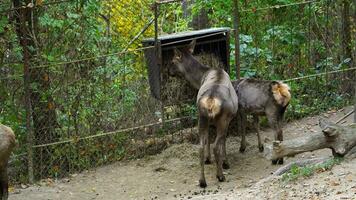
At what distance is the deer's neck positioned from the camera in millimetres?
12891

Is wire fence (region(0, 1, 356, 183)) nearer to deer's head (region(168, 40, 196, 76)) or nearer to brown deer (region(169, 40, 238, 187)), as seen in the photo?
deer's head (region(168, 40, 196, 76))

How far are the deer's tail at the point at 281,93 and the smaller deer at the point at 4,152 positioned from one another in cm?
405

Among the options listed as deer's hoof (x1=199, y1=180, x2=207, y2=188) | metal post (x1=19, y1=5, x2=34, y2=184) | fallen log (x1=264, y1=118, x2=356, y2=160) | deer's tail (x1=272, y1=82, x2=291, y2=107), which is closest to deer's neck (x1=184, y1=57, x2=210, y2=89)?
deer's tail (x1=272, y1=82, x2=291, y2=107)

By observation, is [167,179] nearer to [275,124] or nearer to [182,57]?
[275,124]

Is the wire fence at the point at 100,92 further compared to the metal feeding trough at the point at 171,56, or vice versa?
the metal feeding trough at the point at 171,56

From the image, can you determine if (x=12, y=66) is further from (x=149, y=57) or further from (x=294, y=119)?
(x=294, y=119)

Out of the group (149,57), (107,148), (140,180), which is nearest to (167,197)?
(140,180)

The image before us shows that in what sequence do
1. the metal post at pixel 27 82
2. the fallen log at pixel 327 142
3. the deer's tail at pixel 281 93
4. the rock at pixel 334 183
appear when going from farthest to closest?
1. the deer's tail at pixel 281 93
2. the metal post at pixel 27 82
3. the fallen log at pixel 327 142
4. the rock at pixel 334 183

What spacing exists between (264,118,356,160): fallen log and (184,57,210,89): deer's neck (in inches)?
130

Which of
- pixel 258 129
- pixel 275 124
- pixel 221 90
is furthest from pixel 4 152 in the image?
pixel 258 129

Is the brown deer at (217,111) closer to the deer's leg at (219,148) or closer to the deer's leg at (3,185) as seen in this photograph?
the deer's leg at (219,148)

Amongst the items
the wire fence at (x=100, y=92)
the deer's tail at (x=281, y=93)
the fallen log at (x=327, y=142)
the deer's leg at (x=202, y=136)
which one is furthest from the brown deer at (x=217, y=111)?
the fallen log at (x=327, y=142)

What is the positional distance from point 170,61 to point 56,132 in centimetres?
228

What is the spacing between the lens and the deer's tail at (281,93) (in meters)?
12.1
